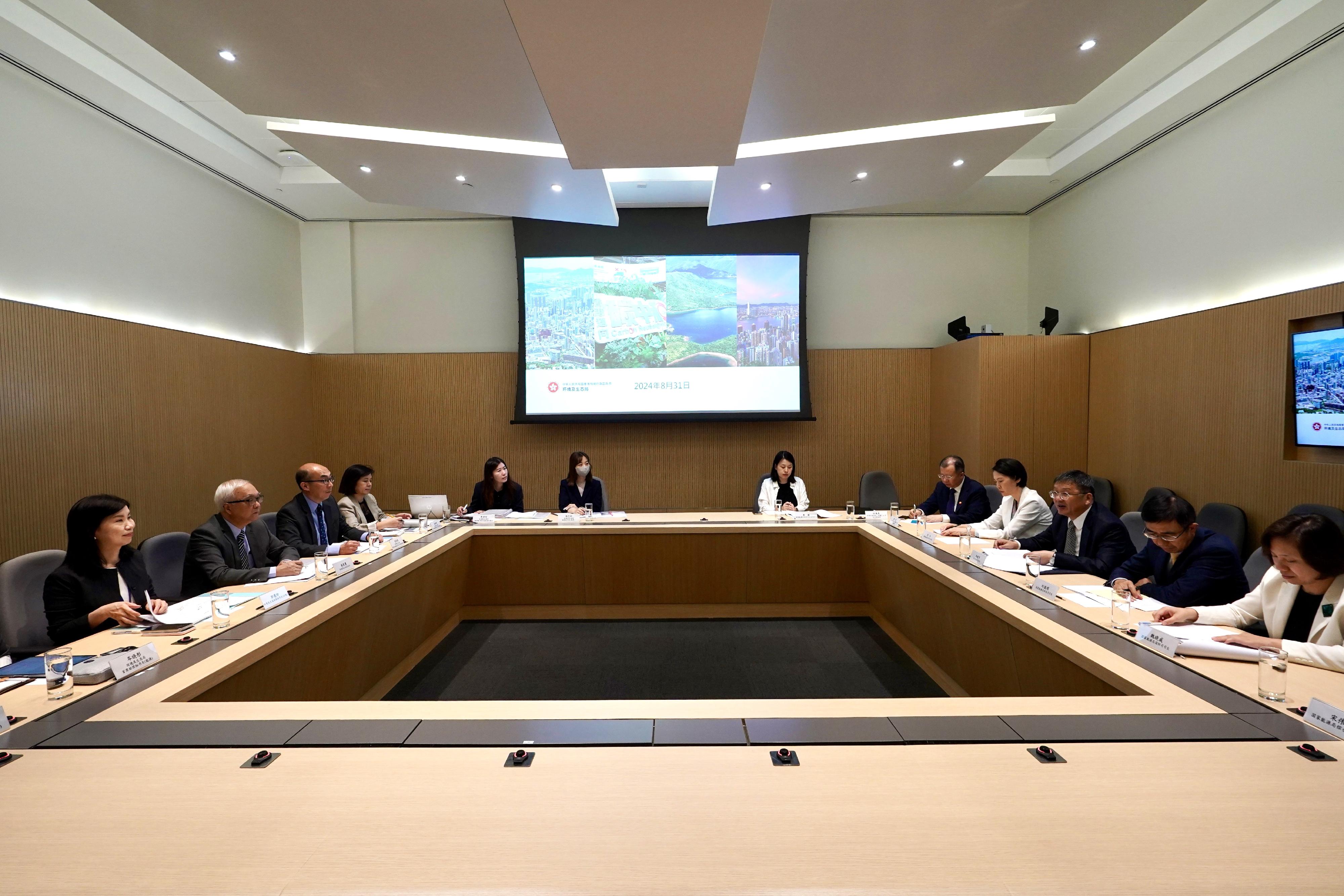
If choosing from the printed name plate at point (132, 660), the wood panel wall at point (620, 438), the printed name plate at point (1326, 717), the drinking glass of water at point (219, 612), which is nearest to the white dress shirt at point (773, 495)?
the wood panel wall at point (620, 438)

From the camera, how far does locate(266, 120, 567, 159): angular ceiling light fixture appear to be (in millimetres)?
4504

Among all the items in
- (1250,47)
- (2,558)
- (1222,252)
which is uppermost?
(1250,47)

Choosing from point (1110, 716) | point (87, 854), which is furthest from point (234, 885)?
point (1110, 716)

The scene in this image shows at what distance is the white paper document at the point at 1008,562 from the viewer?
3215mm

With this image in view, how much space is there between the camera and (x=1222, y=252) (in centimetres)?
495

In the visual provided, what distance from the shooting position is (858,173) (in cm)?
543

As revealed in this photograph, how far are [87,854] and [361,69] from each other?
373 cm

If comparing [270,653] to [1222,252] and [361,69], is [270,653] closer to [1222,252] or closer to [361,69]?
[361,69]

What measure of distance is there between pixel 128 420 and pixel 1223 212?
8116mm

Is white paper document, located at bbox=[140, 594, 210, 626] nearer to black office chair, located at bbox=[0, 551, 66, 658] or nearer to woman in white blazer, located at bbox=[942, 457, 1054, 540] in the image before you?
black office chair, located at bbox=[0, 551, 66, 658]

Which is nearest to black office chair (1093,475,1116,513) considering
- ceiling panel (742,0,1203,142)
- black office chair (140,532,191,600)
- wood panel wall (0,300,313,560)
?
ceiling panel (742,0,1203,142)

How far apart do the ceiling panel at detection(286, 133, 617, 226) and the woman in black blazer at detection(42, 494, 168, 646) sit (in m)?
2.99

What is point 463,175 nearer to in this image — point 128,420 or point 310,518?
point 310,518

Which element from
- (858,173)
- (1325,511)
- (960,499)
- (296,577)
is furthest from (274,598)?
(1325,511)
